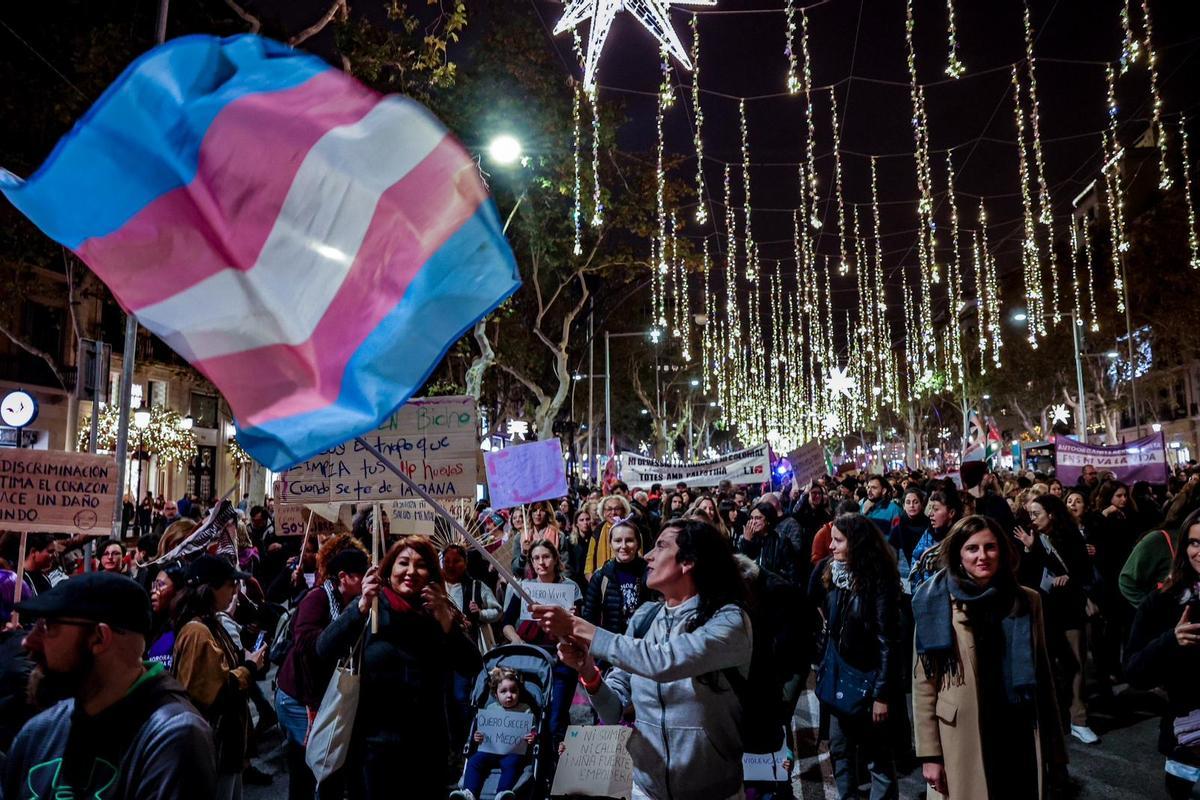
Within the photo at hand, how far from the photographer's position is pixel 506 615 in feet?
25.8

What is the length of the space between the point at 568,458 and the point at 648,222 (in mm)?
22034

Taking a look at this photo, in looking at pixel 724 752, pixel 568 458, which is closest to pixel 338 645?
pixel 724 752

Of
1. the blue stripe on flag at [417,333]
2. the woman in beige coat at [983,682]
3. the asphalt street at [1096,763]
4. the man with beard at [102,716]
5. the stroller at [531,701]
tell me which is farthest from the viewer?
the asphalt street at [1096,763]

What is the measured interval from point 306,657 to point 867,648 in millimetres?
3353

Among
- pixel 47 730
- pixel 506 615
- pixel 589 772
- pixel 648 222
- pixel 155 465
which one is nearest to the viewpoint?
pixel 47 730

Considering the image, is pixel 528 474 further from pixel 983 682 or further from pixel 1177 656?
pixel 1177 656

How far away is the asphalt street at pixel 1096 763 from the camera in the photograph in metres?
6.07

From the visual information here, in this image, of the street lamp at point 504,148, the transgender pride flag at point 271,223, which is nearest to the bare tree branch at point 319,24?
the street lamp at point 504,148

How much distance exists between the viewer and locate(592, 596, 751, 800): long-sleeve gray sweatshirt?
3.24 meters

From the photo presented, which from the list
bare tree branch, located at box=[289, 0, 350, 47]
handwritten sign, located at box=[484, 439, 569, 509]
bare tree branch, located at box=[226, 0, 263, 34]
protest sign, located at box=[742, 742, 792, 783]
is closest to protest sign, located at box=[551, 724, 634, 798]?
protest sign, located at box=[742, 742, 792, 783]

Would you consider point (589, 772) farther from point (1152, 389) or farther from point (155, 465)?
point (1152, 389)

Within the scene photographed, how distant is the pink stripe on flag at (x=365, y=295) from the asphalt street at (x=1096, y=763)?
4592 millimetres

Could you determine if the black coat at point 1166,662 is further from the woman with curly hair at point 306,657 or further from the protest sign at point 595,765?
the woman with curly hair at point 306,657

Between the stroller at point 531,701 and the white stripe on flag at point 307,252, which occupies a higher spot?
the white stripe on flag at point 307,252
